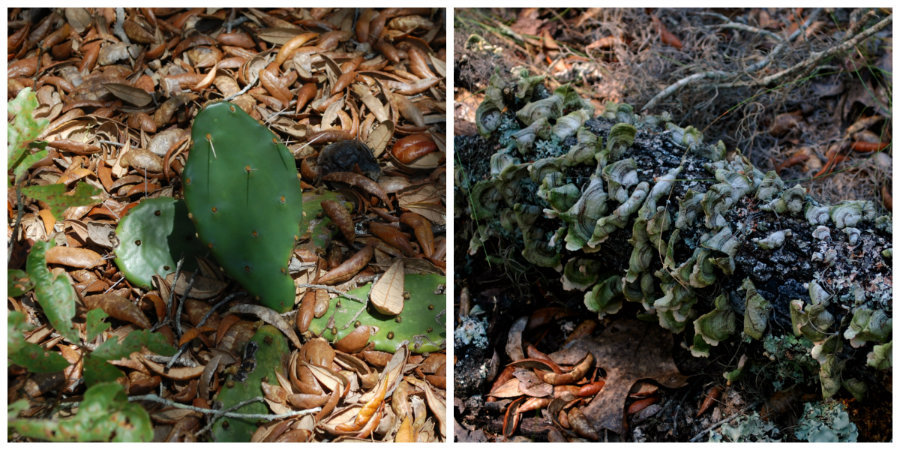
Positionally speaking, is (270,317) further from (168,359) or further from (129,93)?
(129,93)

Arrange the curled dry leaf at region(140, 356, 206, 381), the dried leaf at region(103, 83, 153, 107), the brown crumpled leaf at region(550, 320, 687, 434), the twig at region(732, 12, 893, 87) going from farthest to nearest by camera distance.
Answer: the twig at region(732, 12, 893, 87)
the dried leaf at region(103, 83, 153, 107)
the brown crumpled leaf at region(550, 320, 687, 434)
the curled dry leaf at region(140, 356, 206, 381)

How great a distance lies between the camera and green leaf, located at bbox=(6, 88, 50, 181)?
4.28ft

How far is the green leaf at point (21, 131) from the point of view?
4.28 feet

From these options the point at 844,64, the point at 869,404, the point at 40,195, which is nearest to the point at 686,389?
the point at 869,404

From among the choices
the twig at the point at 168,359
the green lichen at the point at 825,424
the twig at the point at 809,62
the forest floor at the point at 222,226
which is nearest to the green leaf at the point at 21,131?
the forest floor at the point at 222,226

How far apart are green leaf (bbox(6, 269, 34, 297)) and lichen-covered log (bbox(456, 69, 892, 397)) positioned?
1012mm

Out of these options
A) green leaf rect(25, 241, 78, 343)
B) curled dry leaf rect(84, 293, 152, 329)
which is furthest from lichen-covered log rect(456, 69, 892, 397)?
green leaf rect(25, 241, 78, 343)

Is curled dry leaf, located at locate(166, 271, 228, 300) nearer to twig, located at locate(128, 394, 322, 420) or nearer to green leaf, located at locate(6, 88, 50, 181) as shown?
twig, located at locate(128, 394, 322, 420)

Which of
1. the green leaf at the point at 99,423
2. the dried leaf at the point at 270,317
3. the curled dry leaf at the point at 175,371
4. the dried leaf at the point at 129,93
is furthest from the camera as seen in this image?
the dried leaf at the point at 129,93

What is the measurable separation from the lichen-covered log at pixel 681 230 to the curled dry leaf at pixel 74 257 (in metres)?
0.91

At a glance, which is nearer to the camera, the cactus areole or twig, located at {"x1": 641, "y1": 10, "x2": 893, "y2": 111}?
the cactus areole

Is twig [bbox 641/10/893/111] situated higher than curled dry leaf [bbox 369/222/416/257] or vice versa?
twig [bbox 641/10/893/111]

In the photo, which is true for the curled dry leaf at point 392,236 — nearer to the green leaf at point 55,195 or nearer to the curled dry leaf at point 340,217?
the curled dry leaf at point 340,217

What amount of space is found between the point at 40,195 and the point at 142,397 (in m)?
0.47
